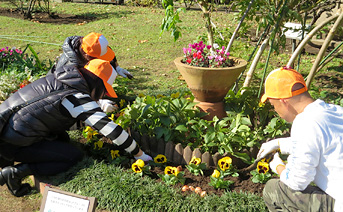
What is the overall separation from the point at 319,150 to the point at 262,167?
3.47ft

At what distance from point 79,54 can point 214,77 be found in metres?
1.34

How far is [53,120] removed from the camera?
121 inches

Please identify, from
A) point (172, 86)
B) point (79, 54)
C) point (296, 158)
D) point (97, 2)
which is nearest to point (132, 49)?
point (172, 86)

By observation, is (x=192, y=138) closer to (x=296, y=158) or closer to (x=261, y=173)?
(x=261, y=173)

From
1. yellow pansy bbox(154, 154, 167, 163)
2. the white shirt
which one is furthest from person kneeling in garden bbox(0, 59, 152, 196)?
the white shirt

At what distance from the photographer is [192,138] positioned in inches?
144

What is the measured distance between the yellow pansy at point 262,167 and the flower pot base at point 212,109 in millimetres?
857

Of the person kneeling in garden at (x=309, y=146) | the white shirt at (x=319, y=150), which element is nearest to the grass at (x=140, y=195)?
the person kneeling in garden at (x=309, y=146)

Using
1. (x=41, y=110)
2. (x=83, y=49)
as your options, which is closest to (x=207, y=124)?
(x=83, y=49)

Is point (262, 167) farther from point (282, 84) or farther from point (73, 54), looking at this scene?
point (73, 54)

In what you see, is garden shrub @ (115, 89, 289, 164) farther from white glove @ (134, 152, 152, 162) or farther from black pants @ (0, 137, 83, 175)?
black pants @ (0, 137, 83, 175)

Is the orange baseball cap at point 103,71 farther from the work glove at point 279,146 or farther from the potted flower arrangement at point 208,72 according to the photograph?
the work glove at point 279,146

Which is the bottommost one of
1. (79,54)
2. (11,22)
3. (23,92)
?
(11,22)

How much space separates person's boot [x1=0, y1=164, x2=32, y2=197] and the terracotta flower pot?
5.80 feet
